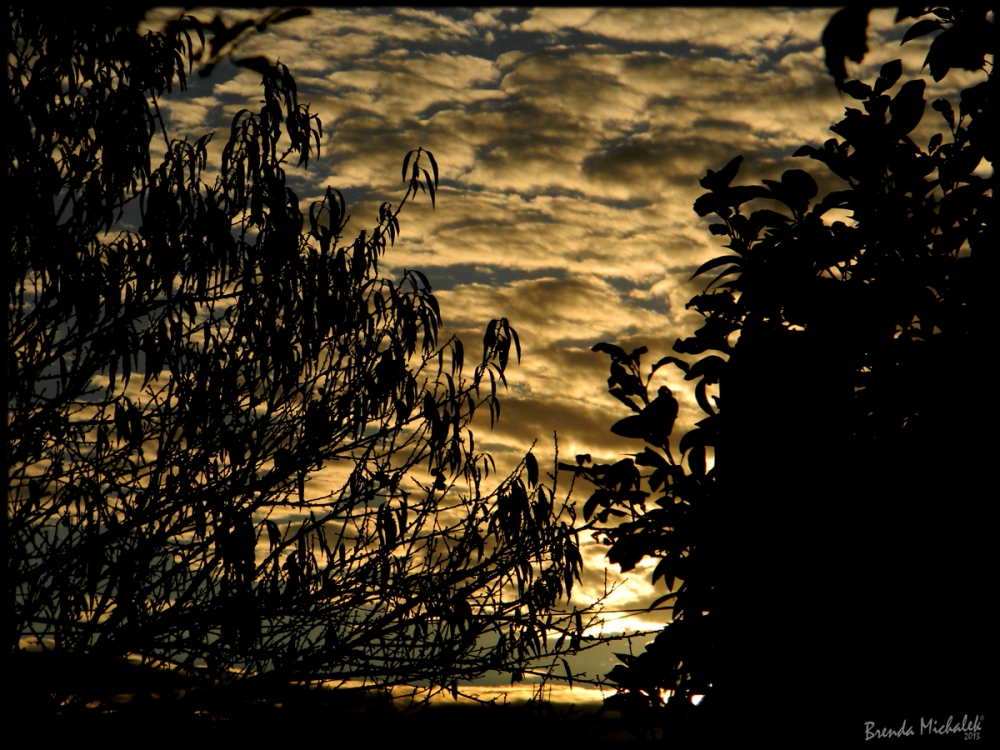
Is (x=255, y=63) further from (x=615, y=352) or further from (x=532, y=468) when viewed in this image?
(x=532, y=468)

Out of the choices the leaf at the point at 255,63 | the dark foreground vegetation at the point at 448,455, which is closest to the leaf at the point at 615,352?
the dark foreground vegetation at the point at 448,455

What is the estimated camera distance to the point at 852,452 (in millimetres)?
2336

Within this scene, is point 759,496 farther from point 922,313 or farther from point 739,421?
point 922,313

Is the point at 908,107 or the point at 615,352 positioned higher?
the point at 908,107

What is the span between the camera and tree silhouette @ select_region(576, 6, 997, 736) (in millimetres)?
2150

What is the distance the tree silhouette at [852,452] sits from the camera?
7.06 ft

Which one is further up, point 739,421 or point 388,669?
point 739,421

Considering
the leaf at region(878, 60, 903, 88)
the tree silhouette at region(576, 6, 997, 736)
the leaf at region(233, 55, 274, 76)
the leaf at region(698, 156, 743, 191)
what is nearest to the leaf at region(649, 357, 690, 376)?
the tree silhouette at region(576, 6, 997, 736)

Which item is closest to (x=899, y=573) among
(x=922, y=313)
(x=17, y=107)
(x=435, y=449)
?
(x=922, y=313)

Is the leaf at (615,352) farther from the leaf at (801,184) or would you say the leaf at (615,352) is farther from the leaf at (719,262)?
the leaf at (801,184)

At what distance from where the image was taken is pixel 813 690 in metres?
2.25

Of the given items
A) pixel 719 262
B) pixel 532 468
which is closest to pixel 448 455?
pixel 532 468

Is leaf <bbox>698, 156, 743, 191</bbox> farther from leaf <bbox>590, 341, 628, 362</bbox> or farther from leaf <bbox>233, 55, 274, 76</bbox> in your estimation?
leaf <bbox>233, 55, 274, 76</bbox>

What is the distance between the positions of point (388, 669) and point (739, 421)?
7.74 ft
